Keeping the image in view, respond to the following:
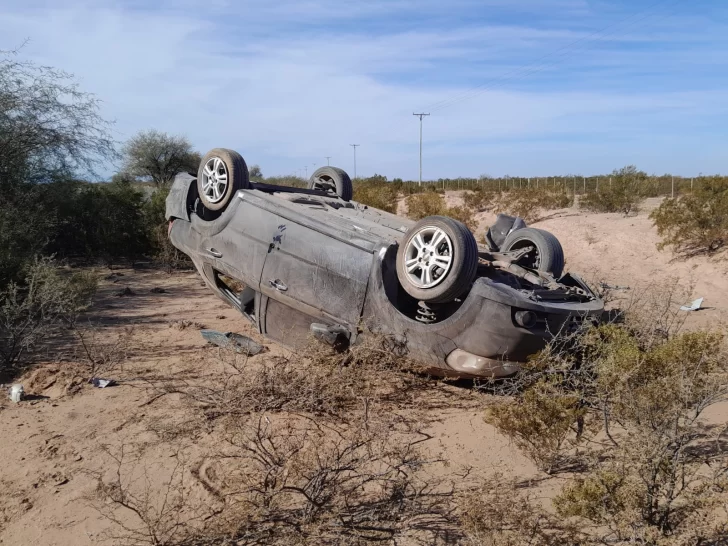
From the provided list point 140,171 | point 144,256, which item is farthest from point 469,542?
point 140,171

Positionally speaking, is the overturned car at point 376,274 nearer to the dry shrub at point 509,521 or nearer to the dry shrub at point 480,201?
the dry shrub at point 509,521

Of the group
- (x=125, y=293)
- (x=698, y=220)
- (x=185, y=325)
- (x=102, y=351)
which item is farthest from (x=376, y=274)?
(x=698, y=220)

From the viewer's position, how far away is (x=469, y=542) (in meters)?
3.26

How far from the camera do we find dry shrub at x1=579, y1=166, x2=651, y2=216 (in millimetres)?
18438

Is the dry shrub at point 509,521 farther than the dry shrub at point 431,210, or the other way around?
the dry shrub at point 431,210

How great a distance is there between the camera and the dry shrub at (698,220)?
12.2 metres

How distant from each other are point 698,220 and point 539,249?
804cm

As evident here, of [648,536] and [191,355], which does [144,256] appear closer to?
[191,355]

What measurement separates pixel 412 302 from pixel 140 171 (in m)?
A: 32.8

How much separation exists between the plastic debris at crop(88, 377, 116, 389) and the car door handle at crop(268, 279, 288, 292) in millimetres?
1809

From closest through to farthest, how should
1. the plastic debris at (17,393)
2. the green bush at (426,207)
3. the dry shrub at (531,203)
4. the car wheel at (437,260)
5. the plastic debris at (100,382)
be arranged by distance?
1. the car wheel at (437,260)
2. the plastic debris at (17,393)
3. the plastic debris at (100,382)
4. the green bush at (426,207)
5. the dry shrub at (531,203)

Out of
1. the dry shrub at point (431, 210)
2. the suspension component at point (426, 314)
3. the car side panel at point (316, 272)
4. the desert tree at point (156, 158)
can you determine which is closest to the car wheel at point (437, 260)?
the suspension component at point (426, 314)

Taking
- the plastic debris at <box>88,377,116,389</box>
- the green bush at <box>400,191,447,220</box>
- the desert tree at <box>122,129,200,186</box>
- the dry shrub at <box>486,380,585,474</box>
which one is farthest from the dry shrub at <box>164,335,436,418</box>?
the desert tree at <box>122,129,200,186</box>

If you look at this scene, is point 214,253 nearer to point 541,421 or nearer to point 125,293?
point 541,421
